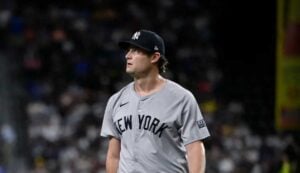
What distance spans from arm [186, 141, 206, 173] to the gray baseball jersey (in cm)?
4

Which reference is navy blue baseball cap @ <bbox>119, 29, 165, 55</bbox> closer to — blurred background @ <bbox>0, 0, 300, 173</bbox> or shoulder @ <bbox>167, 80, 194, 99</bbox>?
shoulder @ <bbox>167, 80, 194, 99</bbox>

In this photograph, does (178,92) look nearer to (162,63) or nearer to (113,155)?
(162,63)

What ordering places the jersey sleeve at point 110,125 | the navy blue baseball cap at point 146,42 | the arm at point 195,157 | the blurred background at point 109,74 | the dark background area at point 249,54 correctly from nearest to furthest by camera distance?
1. the arm at point 195,157
2. the navy blue baseball cap at point 146,42
3. the jersey sleeve at point 110,125
4. the blurred background at point 109,74
5. the dark background area at point 249,54

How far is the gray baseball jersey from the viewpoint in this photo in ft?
19.2

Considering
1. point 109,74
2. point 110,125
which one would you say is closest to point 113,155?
point 110,125

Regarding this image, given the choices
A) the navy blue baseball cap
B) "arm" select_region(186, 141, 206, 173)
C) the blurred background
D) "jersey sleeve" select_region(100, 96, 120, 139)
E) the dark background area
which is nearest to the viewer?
"arm" select_region(186, 141, 206, 173)

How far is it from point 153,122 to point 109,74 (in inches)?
513

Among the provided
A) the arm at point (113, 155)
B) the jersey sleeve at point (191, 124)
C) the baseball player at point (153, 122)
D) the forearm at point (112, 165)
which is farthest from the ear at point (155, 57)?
the forearm at point (112, 165)

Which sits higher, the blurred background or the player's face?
the player's face

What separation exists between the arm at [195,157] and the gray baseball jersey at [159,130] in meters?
0.04

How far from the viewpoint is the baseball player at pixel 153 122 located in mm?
5844

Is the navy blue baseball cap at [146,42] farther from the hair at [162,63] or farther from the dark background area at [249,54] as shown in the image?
the dark background area at [249,54]

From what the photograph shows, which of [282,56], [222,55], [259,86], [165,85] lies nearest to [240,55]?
[222,55]

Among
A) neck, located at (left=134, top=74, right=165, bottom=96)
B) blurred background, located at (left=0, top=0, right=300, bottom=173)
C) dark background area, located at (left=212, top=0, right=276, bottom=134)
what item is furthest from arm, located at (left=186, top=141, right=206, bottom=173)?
dark background area, located at (left=212, top=0, right=276, bottom=134)
